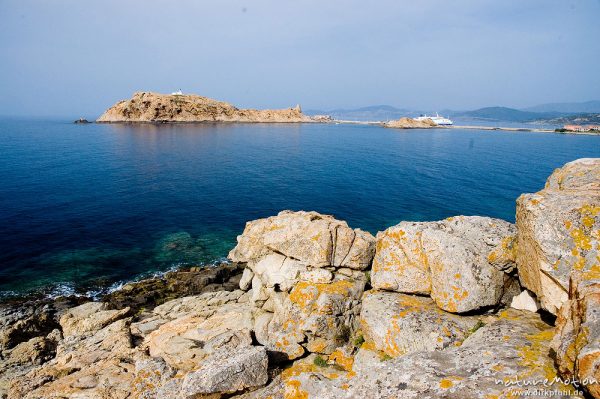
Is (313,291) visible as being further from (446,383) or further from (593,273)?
(593,273)

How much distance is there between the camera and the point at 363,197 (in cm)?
5572

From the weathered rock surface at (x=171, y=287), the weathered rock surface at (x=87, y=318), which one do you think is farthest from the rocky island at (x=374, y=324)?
the weathered rock surface at (x=171, y=287)

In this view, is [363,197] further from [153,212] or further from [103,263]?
[103,263]

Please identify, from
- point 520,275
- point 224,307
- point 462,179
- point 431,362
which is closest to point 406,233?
point 520,275

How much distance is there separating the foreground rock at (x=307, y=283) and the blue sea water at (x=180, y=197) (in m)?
18.0

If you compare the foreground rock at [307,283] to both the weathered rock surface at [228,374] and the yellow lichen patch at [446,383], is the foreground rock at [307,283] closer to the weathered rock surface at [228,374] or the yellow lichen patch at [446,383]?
the weathered rock surface at [228,374]

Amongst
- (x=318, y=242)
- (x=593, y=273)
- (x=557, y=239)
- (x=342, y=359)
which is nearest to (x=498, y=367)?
(x=593, y=273)

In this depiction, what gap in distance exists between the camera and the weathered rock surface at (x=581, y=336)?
→ 18.5 feet

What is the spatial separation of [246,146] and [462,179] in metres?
77.3

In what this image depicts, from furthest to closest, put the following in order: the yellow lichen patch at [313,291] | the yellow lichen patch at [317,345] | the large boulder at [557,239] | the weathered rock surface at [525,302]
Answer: the yellow lichen patch at [313,291]
the yellow lichen patch at [317,345]
the weathered rock surface at [525,302]
the large boulder at [557,239]

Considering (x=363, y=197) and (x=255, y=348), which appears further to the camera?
(x=363, y=197)

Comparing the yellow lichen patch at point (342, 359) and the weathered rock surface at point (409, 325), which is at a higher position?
the weathered rock surface at point (409, 325)

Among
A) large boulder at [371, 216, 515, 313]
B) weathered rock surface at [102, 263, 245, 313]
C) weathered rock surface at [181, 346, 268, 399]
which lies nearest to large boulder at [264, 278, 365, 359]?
large boulder at [371, 216, 515, 313]

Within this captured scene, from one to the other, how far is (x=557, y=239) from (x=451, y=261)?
3924mm
